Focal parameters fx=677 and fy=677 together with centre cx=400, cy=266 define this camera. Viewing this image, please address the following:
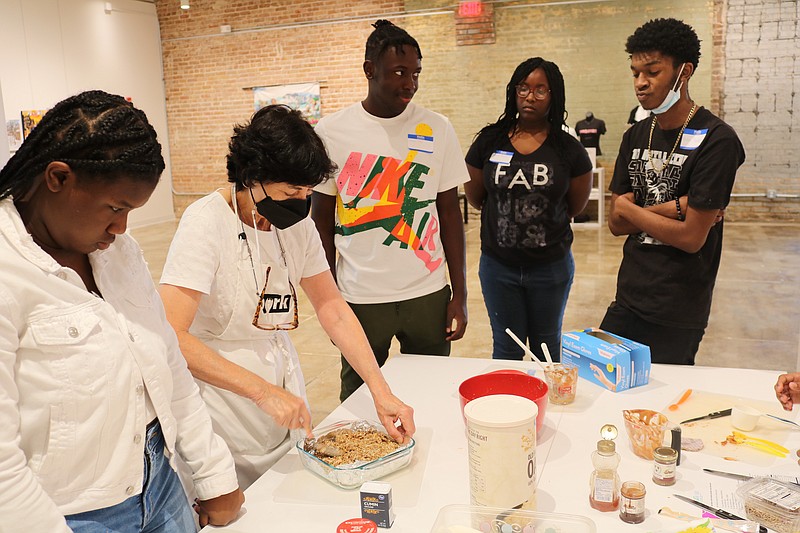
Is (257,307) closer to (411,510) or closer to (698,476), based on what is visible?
(411,510)

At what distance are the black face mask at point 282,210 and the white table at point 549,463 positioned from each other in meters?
0.51

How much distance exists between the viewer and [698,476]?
4.48 feet

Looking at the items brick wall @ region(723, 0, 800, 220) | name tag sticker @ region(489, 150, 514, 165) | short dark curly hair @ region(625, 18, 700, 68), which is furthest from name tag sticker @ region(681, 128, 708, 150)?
brick wall @ region(723, 0, 800, 220)

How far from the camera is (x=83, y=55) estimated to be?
32.5 ft

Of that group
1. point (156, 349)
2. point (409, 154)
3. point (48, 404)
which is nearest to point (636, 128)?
point (409, 154)

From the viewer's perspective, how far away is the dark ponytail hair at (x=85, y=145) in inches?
39.5

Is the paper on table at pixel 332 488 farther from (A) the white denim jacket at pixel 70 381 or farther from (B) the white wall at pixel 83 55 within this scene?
(B) the white wall at pixel 83 55

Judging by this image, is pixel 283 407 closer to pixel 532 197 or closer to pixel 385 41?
pixel 385 41

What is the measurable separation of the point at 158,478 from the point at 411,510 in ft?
1.57

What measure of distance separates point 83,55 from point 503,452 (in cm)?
1058

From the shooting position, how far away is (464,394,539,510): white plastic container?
43.4 inches

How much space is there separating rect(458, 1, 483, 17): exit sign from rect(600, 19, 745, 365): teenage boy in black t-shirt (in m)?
7.71

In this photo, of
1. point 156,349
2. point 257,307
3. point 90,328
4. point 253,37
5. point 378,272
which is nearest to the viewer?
point 90,328

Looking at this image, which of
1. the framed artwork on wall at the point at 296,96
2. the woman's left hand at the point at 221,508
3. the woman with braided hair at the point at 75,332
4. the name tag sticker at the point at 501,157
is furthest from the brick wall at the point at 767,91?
the woman with braided hair at the point at 75,332
